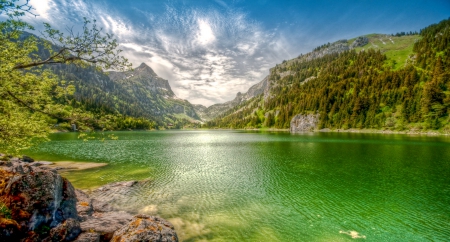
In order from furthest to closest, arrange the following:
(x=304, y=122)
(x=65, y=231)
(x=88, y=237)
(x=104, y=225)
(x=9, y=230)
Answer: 1. (x=304, y=122)
2. (x=104, y=225)
3. (x=88, y=237)
4. (x=65, y=231)
5. (x=9, y=230)

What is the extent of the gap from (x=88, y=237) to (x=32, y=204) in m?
3.00

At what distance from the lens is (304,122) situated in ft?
540

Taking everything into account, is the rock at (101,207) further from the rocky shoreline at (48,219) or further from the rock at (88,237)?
the rock at (88,237)

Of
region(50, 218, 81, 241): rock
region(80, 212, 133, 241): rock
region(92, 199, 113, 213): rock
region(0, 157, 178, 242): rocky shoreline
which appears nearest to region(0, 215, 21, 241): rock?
region(0, 157, 178, 242): rocky shoreline

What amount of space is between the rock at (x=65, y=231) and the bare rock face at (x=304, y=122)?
165 m

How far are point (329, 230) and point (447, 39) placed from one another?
221676 millimetres

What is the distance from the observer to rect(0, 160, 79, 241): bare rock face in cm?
820

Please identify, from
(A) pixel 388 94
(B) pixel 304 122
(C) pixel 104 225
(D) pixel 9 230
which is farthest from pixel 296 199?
(B) pixel 304 122

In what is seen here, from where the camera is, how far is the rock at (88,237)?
9.09 meters

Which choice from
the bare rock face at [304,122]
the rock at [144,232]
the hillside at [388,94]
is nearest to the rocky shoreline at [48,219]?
the rock at [144,232]

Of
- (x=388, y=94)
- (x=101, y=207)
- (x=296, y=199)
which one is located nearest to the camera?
(x=101, y=207)

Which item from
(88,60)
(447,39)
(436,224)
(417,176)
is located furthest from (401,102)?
(88,60)

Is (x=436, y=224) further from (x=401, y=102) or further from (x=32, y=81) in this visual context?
(x=401, y=102)

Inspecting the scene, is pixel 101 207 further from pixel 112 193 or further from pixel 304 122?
pixel 304 122
